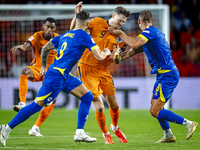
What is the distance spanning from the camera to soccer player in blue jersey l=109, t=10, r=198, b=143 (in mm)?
5012

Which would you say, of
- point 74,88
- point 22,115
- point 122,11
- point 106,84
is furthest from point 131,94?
point 22,115

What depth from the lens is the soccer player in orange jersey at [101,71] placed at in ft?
18.1

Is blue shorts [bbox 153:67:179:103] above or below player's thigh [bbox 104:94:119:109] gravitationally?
above

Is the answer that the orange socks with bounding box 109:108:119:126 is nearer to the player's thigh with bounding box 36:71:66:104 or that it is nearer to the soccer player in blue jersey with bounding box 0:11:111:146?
the soccer player in blue jersey with bounding box 0:11:111:146

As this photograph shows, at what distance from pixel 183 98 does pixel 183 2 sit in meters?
6.41

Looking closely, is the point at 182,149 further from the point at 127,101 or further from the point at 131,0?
the point at 131,0

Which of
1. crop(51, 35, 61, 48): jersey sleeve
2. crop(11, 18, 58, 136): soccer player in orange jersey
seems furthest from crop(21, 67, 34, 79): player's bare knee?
crop(51, 35, 61, 48): jersey sleeve

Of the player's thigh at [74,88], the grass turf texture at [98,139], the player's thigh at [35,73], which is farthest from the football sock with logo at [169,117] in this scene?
the player's thigh at [35,73]

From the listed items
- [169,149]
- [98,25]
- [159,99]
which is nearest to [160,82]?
[159,99]

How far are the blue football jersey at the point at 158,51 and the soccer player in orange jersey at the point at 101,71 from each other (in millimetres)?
673

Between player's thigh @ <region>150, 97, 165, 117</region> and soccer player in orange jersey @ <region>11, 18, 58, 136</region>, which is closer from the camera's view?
player's thigh @ <region>150, 97, 165, 117</region>

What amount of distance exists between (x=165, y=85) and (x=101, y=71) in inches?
47.6

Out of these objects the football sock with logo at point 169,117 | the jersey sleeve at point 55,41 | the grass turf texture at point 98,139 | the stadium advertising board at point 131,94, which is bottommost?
the stadium advertising board at point 131,94

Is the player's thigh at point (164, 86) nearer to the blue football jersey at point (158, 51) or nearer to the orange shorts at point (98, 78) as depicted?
the blue football jersey at point (158, 51)
